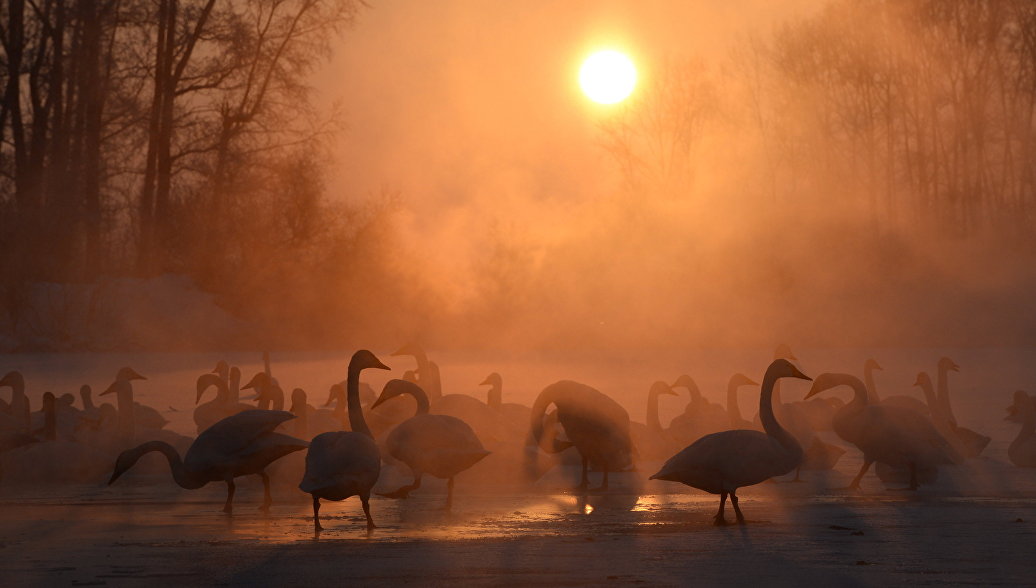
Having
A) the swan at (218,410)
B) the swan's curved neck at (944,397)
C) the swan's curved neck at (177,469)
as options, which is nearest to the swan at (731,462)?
the swan's curved neck at (177,469)

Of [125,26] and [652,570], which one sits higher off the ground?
[125,26]

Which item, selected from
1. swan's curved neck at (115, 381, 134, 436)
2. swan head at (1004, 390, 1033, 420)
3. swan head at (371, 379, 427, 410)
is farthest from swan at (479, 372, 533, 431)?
swan head at (1004, 390, 1033, 420)

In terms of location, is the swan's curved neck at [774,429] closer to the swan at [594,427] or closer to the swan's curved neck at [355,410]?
the swan at [594,427]

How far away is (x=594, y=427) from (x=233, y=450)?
9.61ft

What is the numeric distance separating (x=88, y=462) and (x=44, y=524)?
1.94 metres

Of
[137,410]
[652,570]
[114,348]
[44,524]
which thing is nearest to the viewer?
[652,570]

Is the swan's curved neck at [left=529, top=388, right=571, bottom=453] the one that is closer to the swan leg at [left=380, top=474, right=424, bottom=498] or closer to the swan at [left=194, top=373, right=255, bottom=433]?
the swan leg at [left=380, top=474, right=424, bottom=498]

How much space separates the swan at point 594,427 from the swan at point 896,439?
1843mm

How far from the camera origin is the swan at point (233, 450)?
7688mm

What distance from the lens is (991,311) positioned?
31.2 meters

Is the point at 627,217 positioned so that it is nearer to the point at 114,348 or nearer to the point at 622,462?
the point at 114,348

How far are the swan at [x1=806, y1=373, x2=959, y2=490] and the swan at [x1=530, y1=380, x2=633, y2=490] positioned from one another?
184 centimetres

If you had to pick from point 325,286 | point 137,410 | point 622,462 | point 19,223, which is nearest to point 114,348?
point 19,223

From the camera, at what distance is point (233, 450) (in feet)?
25.2
